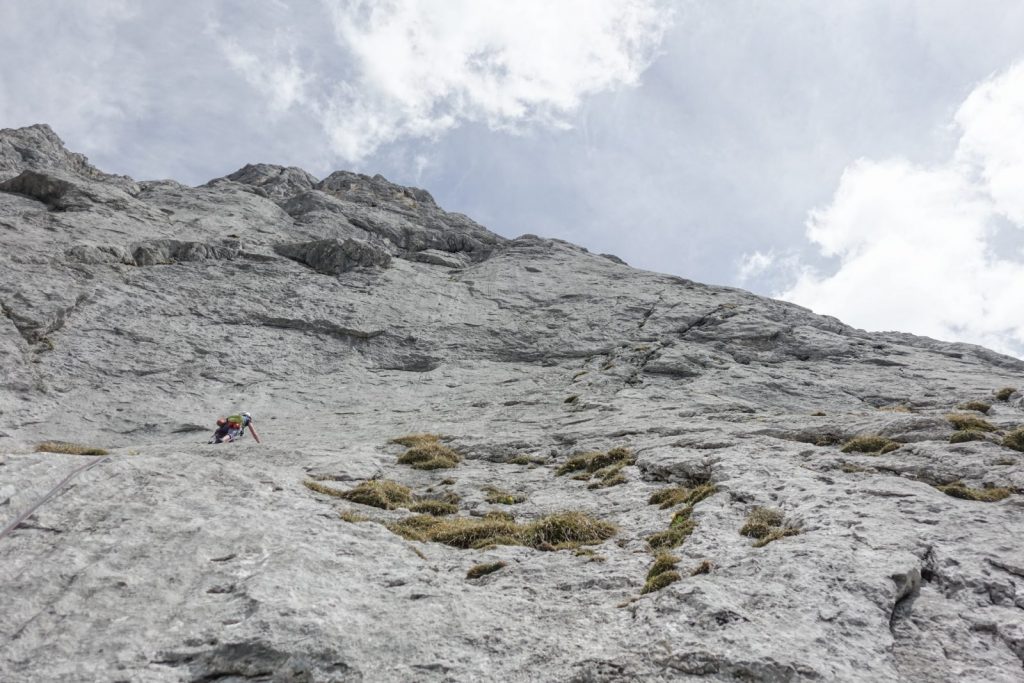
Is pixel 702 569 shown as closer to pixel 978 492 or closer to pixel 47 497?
pixel 978 492

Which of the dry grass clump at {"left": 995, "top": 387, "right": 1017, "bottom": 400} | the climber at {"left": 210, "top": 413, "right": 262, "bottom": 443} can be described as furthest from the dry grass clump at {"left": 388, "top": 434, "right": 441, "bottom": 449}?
the dry grass clump at {"left": 995, "top": 387, "right": 1017, "bottom": 400}

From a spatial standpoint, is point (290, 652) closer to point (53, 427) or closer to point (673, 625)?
point (673, 625)

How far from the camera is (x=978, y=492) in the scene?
1580 cm

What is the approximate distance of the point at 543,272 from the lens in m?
59.6

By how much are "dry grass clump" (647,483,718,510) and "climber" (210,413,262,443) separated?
1789 centimetres

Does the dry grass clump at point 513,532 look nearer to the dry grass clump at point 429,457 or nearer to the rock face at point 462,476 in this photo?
the rock face at point 462,476

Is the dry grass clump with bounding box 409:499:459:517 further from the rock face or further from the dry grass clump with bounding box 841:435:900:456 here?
the dry grass clump with bounding box 841:435:900:456

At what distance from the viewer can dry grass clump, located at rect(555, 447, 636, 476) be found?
2322 centimetres

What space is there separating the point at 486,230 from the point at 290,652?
71879 mm

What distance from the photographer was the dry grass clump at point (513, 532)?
51.1ft

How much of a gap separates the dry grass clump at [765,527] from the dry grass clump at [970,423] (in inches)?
399

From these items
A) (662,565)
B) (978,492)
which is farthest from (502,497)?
(978,492)

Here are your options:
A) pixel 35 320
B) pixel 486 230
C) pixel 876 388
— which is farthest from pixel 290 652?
pixel 486 230

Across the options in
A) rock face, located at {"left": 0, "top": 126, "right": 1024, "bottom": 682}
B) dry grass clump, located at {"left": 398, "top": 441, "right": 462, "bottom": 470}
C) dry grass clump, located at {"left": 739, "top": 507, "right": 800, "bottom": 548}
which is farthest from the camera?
dry grass clump, located at {"left": 398, "top": 441, "right": 462, "bottom": 470}
